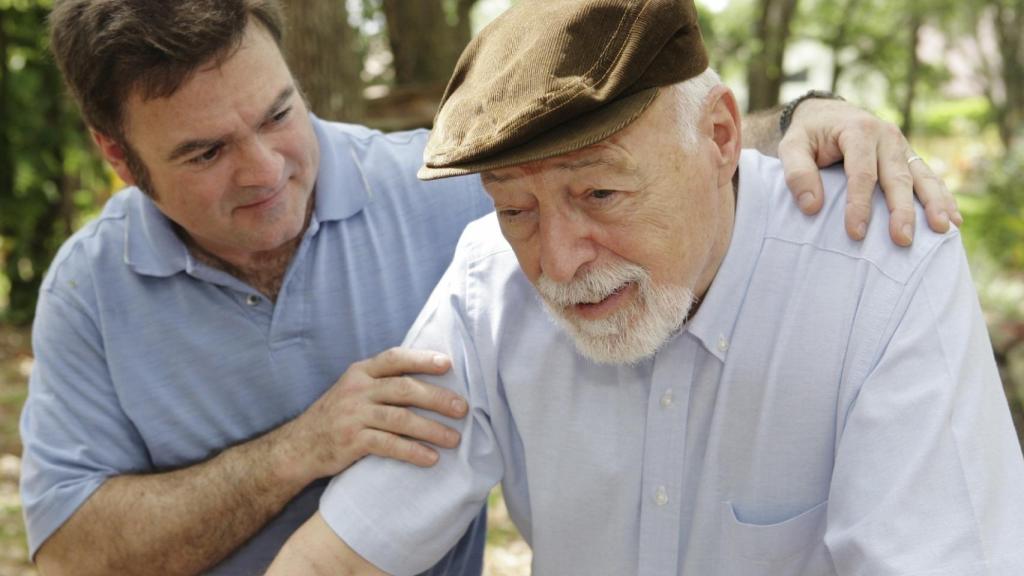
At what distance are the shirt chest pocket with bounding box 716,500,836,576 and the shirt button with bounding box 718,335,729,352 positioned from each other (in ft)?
0.91

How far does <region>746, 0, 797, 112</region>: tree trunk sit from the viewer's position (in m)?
13.4

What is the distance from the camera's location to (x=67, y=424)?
2.37 meters

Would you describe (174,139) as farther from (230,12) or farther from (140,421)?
(140,421)

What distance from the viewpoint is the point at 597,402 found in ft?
6.41

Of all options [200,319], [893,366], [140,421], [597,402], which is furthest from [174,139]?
[893,366]

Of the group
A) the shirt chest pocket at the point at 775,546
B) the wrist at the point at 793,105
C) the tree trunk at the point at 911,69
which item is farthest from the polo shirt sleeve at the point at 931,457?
the tree trunk at the point at 911,69

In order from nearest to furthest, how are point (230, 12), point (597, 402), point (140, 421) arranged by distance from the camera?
point (597, 402)
point (230, 12)
point (140, 421)

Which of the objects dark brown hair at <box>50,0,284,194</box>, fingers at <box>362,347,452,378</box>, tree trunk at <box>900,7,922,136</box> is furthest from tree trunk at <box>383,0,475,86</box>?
tree trunk at <box>900,7,922,136</box>

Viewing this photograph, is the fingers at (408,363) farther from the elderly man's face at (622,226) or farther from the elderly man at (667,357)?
the elderly man's face at (622,226)

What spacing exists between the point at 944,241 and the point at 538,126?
73cm

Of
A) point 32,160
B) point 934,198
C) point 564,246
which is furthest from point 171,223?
point 32,160

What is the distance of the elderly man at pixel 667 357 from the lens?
160 cm

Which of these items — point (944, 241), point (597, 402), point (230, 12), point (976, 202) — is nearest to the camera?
point (944, 241)

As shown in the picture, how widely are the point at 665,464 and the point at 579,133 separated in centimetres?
65
